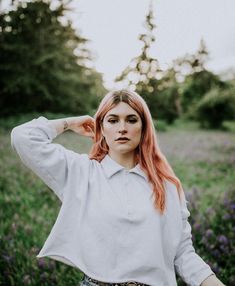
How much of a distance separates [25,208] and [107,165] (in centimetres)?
322

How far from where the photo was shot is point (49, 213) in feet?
15.6

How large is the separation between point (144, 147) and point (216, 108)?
12987 millimetres

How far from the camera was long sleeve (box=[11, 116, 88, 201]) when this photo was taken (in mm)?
1905

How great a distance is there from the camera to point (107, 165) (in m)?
2.04

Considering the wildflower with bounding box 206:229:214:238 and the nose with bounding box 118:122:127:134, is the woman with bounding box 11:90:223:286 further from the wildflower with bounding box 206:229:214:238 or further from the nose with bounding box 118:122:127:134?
the wildflower with bounding box 206:229:214:238

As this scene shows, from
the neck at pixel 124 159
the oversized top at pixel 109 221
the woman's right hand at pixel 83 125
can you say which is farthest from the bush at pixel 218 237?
the woman's right hand at pixel 83 125

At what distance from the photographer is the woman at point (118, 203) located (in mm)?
1848

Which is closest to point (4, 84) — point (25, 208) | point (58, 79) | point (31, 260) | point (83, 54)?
point (58, 79)

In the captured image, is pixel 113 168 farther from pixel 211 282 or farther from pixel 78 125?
pixel 211 282

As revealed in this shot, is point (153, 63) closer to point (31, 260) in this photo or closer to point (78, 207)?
point (78, 207)

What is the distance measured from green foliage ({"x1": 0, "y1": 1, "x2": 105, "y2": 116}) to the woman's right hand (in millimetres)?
14185

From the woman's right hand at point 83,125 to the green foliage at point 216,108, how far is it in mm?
12404

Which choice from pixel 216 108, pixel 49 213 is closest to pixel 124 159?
pixel 49 213

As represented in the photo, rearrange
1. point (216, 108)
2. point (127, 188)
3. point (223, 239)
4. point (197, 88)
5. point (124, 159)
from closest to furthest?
point (127, 188) → point (124, 159) → point (223, 239) → point (216, 108) → point (197, 88)
